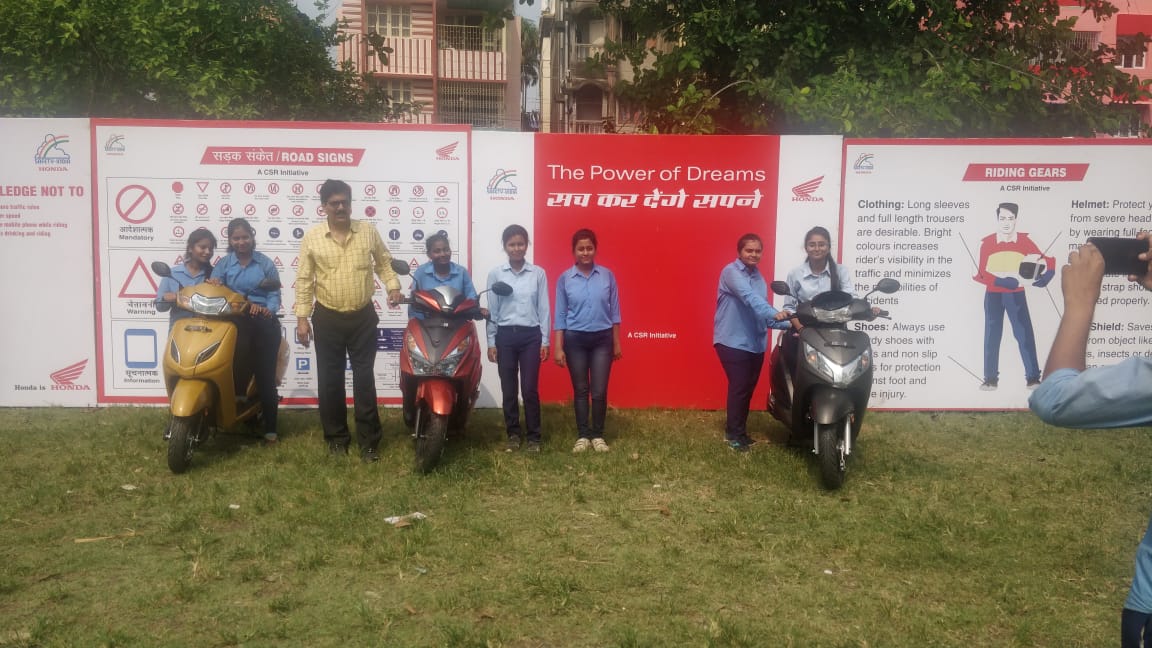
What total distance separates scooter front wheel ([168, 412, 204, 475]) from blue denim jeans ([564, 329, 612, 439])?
262 centimetres

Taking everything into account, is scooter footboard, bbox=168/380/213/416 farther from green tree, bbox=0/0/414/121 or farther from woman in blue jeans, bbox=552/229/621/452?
green tree, bbox=0/0/414/121

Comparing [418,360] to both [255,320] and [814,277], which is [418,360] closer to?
[255,320]

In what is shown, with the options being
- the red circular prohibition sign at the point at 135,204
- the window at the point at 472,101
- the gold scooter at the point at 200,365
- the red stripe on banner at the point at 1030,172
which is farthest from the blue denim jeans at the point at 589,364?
the window at the point at 472,101

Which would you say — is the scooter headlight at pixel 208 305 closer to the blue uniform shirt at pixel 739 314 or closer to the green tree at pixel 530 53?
the blue uniform shirt at pixel 739 314

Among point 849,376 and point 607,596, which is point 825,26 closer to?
point 849,376

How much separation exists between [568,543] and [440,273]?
2642 mm

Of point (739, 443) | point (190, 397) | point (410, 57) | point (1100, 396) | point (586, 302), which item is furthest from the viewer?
point (410, 57)

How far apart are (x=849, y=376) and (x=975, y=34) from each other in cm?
820

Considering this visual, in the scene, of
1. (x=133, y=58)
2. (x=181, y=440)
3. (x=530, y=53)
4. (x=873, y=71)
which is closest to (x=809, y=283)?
(x=181, y=440)

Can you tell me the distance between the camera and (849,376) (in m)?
5.97

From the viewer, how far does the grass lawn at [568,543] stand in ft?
13.1

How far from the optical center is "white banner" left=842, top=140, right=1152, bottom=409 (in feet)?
27.3

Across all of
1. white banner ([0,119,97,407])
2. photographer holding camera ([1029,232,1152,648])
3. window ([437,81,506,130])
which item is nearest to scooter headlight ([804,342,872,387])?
photographer holding camera ([1029,232,1152,648])

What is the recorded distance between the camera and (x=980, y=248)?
27.6 ft
